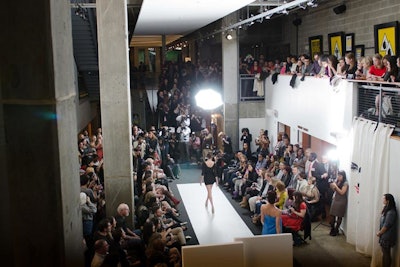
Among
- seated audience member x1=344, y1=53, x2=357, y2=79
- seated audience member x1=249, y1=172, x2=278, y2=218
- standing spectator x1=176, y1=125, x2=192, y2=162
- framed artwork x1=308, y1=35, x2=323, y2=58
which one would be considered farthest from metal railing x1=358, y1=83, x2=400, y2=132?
standing spectator x1=176, y1=125, x2=192, y2=162

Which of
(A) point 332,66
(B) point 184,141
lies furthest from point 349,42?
(B) point 184,141

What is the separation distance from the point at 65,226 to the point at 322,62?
9798 millimetres

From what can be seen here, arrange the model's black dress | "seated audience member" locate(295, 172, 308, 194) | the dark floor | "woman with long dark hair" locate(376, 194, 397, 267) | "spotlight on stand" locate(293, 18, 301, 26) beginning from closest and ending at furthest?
"woman with long dark hair" locate(376, 194, 397, 267) < the dark floor < "seated audience member" locate(295, 172, 308, 194) < the model's black dress < "spotlight on stand" locate(293, 18, 301, 26)

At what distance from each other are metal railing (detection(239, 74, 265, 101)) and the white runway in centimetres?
508

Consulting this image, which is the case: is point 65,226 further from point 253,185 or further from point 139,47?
point 139,47

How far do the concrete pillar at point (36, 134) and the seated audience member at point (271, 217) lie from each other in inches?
218

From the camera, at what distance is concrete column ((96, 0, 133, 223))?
10055 millimetres

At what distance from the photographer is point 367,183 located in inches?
379

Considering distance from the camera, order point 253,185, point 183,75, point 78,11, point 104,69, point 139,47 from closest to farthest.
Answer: point 104,69 → point 78,11 → point 253,185 → point 183,75 → point 139,47

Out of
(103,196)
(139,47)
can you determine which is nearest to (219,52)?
(139,47)

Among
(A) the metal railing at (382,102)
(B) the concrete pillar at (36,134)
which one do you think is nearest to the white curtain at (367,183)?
(A) the metal railing at (382,102)

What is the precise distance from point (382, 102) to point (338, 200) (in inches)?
98.1

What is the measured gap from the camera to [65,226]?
3.90 m

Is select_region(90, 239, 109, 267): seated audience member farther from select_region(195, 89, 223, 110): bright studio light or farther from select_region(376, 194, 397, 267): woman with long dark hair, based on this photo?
select_region(195, 89, 223, 110): bright studio light
